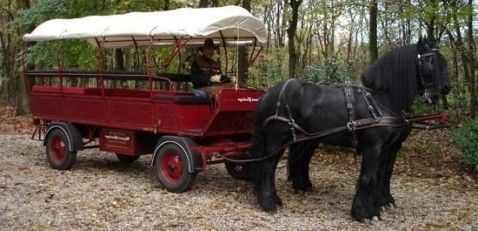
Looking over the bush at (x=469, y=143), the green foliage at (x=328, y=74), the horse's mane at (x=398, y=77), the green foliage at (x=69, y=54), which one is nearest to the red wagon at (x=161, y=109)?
the horse's mane at (x=398, y=77)

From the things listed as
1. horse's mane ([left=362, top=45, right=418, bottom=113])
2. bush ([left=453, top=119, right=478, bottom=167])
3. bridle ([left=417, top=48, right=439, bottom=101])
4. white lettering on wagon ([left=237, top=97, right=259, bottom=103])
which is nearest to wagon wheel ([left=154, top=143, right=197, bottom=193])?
white lettering on wagon ([left=237, top=97, right=259, bottom=103])

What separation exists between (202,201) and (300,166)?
1693mm

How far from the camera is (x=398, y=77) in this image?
6.82m

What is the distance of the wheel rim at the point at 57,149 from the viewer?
10062 millimetres

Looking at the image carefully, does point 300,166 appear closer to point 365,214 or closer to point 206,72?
point 365,214

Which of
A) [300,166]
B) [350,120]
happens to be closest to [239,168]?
[300,166]

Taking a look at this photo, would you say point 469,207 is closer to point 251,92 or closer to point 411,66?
point 411,66

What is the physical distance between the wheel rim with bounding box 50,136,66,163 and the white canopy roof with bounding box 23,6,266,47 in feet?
6.20

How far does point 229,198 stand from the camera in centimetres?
791

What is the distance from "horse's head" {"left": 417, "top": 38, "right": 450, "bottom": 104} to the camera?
6.65 metres

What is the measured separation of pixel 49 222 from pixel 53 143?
397cm

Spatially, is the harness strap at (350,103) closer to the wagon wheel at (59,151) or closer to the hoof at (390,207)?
the hoof at (390,207)

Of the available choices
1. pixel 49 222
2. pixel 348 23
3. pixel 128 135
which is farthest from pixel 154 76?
pixel 348 23

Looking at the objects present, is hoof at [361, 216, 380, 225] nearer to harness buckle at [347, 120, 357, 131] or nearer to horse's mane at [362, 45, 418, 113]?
harness buckle at [347, 120, 357, 131]
